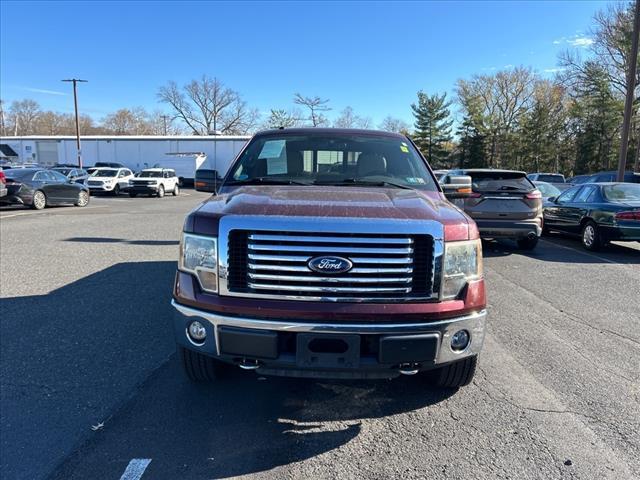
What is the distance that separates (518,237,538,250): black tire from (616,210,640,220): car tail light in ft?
5.29

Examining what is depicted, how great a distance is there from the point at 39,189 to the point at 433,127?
51548mm

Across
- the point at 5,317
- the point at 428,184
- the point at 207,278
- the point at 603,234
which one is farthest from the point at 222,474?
the point at 603,234

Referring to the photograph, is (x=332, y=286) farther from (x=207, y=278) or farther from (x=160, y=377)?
(x=160, y=377)

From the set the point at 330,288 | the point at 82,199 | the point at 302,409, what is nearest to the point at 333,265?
the point at 330,288

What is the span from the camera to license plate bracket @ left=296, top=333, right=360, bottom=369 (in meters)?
2.49

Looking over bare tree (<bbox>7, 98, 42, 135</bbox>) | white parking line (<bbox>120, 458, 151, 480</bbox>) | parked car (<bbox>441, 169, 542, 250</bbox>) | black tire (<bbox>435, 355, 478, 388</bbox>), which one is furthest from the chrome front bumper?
bare tree (<bbox>7, 98, 42, 135</bbox>)

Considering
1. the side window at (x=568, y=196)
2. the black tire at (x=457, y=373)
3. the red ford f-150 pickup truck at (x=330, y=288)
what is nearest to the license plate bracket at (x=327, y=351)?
the red ford f-150 pickup truck at (x=330, y=288)

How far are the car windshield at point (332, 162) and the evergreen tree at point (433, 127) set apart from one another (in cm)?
5755

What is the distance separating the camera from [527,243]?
9711 millimetres

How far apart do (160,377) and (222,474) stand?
1364 mm

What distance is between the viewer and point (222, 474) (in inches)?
96.2

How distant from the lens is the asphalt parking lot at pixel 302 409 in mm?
2543

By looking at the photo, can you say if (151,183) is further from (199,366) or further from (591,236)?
(199,366)

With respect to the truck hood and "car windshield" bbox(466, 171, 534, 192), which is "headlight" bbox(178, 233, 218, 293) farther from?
"car windshield" bbox(466, 171, 534, 192)
